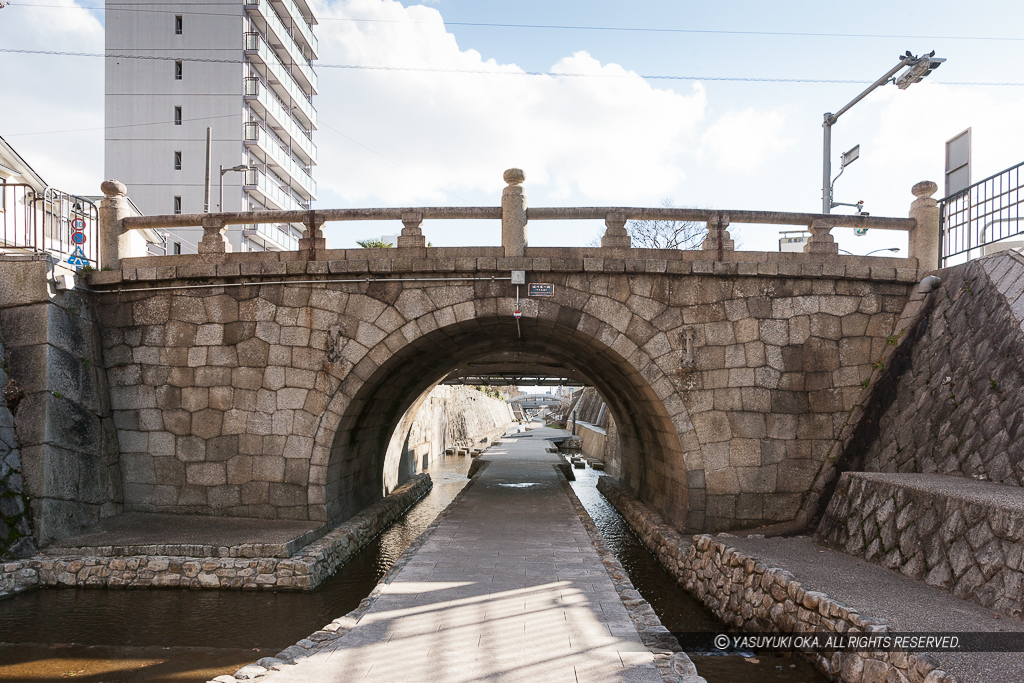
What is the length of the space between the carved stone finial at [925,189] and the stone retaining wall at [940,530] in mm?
4703

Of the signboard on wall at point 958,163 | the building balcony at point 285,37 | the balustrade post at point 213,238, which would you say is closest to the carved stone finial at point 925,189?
the signboard on wall at point 958,163

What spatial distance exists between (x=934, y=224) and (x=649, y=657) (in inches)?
323

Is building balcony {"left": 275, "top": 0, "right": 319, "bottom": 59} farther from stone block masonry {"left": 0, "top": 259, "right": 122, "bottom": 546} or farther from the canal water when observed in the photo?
the canal water

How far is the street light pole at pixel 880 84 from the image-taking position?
414 inches

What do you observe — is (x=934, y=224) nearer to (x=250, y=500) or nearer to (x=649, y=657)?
(x=649, y=657)

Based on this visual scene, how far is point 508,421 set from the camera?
203ft

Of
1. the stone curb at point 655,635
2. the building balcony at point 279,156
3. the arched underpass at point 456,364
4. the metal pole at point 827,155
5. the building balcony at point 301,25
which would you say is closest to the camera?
the stone curb at point 655,635

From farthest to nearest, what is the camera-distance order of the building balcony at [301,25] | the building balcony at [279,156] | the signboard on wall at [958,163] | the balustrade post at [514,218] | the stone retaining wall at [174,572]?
the building balcony at [301,25] < the building balcony at [279,156] < the signboard on wall at [958,163] < the balustrade post at [514,218] < the stone retaining wall at [174,572]

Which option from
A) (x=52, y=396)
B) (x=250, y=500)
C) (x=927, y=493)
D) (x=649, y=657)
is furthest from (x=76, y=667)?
(x=927, y=493)

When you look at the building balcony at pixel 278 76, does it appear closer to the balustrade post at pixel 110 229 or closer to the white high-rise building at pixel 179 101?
the white high-rise building at pixel 179 101

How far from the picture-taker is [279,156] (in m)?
33.8

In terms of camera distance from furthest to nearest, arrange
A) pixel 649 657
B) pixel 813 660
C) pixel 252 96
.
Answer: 1. pixel 252 96
2. pixel 813 660
3. pixel 649 657

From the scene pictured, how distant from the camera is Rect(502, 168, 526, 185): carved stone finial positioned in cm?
880

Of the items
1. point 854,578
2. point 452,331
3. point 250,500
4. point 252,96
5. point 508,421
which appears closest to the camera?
point 854,578
